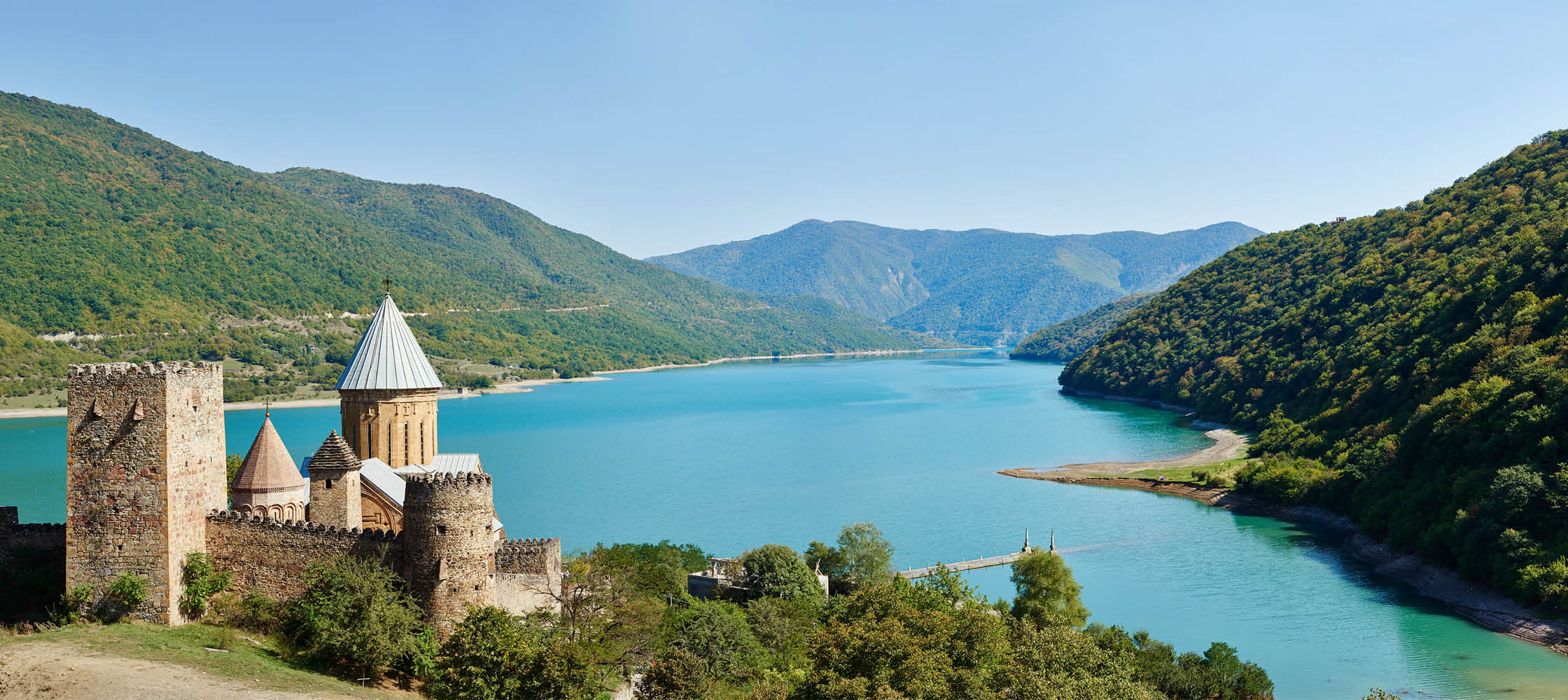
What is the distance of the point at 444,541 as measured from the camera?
1564 centimetres

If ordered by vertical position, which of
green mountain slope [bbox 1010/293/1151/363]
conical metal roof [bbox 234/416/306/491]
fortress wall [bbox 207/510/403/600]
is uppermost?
green mountain slope [bbox 1010/293/1151/363]

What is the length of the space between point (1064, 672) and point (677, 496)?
38.2 m

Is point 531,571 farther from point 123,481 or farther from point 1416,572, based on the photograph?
point 1416,572

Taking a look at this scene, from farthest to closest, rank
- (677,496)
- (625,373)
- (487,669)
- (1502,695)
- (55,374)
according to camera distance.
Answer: (625,373) → (55,374) → (677,496) → (1502,695) → (487,669)

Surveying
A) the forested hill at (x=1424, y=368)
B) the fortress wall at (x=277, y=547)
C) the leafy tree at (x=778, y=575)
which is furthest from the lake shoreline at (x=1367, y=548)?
the fortress wall at (x=277, y=547)

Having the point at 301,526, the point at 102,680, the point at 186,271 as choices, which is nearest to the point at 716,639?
the point at 301,526

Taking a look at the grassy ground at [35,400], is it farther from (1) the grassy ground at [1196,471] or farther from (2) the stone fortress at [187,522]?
(2) the stone fortress at [187,522]

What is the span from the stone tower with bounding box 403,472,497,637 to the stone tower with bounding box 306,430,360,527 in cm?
539

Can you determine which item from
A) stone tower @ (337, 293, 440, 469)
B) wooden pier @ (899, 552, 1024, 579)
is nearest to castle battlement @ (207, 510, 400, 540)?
stone tower @ (337, 293, 440, 469)

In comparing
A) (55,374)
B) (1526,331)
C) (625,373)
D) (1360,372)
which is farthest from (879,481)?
(625,373)

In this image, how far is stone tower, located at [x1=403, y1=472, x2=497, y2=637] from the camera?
15609mm

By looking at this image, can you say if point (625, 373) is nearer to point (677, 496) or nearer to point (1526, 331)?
point (677, 496)

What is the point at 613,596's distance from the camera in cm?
2048

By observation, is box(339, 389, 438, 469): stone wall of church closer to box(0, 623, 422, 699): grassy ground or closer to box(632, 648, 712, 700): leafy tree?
box(632, 648, 712, 700): leafy tree
